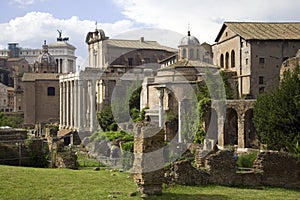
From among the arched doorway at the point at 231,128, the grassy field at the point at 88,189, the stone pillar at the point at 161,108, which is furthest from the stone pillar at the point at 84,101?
the grassy field at the point at 88,189

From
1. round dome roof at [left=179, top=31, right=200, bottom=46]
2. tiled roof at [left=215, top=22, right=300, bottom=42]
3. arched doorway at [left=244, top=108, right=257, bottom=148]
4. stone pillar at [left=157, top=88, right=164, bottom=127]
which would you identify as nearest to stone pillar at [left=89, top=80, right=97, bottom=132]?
round dome roof at [left=179, top=31, right=200, bottom=46]

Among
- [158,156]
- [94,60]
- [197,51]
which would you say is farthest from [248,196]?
[94,60]

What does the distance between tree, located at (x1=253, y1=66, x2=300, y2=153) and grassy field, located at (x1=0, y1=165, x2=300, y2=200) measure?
23.9 feet

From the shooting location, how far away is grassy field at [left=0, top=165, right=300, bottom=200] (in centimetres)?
1302

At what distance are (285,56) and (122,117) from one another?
15703 millimetres

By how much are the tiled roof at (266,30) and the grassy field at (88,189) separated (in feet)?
90.4

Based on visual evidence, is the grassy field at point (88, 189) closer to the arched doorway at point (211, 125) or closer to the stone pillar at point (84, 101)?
the arched doorway at point (211, 125)

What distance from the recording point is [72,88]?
59.9m

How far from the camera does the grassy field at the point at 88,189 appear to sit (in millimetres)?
13016

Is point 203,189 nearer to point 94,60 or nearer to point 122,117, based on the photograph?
point 122,117

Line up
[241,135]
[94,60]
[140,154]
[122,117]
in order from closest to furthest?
[140,154], [241,135], [122,117], [94,60]

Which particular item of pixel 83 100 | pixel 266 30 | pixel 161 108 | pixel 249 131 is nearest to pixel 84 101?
pixel 83 100

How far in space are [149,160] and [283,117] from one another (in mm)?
12484

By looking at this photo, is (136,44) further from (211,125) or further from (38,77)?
(211,125)
